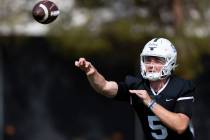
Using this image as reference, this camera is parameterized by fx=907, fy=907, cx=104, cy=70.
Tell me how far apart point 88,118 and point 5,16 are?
320 cm

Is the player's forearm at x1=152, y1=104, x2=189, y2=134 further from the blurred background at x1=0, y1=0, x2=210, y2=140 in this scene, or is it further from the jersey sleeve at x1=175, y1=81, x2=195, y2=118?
the blurred background at x1=0, y1=0, x2=210, y2=140

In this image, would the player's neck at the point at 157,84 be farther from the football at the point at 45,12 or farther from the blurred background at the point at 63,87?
the blurred background at the point at 63,87

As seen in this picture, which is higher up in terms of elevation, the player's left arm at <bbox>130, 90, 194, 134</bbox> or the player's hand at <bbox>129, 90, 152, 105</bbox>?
the player's hand at <bbox>129, 90, 152, 105</bbox>

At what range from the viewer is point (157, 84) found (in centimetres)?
704

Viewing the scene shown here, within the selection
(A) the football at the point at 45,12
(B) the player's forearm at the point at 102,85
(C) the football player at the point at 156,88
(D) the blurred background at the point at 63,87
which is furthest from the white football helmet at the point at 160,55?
(D) the blurred background at the point at 63,87

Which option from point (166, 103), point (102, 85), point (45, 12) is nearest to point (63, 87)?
point (45, 12)

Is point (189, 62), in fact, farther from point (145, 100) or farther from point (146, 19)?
point (145, 100)

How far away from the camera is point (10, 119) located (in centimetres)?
1546

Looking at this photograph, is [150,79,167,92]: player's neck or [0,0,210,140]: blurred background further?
[0,0,210,140]: blurred background

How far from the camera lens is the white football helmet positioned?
6879 mm

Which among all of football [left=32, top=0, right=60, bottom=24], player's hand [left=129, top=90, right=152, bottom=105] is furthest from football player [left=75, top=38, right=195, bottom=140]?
football [left=32, top=0, right=60, bottom=24]

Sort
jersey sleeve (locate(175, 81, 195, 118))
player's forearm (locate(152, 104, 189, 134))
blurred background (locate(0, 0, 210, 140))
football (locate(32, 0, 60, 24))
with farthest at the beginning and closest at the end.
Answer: blurred background (locate(0, 0, 210, 140)), football (locate(32, 0, 60, 24)), jersey sleeve (locate(175, 81, 195, 118)), player's forearm (locate(152, 104, 189, 134))

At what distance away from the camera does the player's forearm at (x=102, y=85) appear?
6918mm

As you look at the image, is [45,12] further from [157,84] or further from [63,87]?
[63,87]
